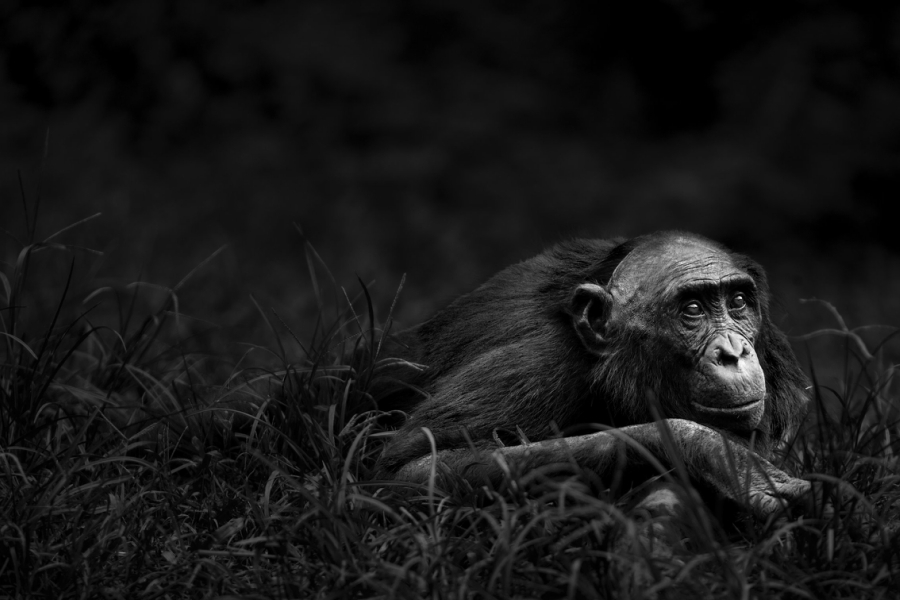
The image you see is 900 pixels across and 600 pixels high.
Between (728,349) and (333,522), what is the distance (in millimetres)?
1445

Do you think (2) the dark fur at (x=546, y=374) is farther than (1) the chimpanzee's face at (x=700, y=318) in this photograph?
Yes

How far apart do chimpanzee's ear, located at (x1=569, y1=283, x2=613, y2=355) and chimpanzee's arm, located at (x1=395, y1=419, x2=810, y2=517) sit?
0.48 metres

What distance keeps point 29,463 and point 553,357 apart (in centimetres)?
190

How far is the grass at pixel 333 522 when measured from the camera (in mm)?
2596

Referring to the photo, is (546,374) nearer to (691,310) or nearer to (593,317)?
(593,317)

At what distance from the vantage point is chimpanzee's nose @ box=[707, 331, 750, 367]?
10.9ft

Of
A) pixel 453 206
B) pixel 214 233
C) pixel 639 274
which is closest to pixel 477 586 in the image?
pixel 639 274

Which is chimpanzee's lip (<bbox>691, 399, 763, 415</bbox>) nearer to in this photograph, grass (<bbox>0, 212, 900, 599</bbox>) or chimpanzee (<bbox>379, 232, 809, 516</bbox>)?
chimpanzee (<bbox>379, 232, 809, 516</bbox>)

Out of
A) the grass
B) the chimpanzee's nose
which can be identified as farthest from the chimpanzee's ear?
the grass

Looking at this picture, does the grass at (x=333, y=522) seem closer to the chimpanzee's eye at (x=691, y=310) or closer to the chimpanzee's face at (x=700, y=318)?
the chimpanzee's face at (x=700, y=318)

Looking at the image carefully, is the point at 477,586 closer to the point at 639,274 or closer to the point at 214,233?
the point at 639,274

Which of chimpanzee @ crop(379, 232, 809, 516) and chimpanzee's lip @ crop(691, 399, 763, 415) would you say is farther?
chimpanzee's lip @ crop(691, 399, 763, 415)

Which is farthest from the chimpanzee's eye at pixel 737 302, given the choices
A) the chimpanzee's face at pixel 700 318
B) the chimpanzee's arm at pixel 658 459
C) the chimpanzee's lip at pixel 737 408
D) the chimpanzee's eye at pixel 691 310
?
Result: the chimpanzee's arm at pixel 658 459

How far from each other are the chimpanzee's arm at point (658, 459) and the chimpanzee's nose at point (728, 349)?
0.29 m
